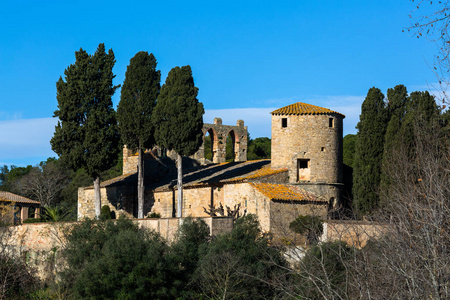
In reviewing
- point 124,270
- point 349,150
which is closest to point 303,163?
point 124,270

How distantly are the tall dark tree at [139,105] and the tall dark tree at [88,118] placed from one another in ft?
2.57

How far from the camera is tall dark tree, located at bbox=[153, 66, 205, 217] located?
29.5m

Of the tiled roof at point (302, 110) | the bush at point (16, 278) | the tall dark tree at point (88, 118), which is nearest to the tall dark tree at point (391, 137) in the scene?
the tiled roof at point (302, 110)

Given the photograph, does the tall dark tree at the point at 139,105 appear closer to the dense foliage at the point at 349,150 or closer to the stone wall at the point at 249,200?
the stone wall at the point at 249,200

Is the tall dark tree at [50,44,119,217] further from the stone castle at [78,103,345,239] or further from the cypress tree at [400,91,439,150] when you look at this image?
the cypress tree at [400,91,439,150]

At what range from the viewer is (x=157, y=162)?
1508 inches

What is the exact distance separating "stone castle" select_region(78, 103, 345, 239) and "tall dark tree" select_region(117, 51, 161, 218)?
2.86 m

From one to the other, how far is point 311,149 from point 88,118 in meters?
11.0

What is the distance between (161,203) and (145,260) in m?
11.0

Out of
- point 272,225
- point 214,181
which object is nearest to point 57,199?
point 214,181

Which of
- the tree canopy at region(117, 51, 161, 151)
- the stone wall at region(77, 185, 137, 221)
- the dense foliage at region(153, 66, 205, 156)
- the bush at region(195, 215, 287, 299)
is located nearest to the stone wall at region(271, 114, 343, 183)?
the dense foliage at region(153, 66, 205, 156)

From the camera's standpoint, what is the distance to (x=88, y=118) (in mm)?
30875

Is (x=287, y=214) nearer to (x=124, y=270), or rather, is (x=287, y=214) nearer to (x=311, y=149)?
(x=311, y=149)

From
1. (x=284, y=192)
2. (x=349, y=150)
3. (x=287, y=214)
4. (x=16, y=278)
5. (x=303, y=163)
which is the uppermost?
(x=349, y=150)
